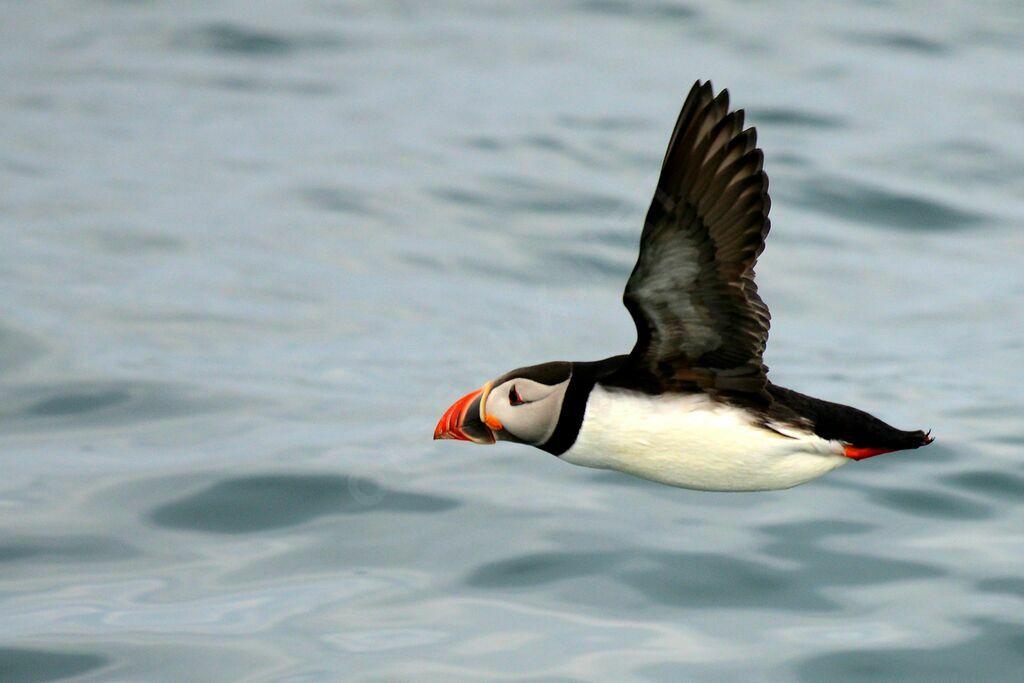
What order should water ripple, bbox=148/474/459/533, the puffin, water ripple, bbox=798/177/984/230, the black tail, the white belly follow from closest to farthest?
the puffin → the white belly → the black tail → water ripple, bbox=148/474/459/533 → water ripple, bbox=798/177/984/230

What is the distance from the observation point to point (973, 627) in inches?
336

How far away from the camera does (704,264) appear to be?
585 cm

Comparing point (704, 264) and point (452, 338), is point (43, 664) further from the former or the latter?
point (452, 338)

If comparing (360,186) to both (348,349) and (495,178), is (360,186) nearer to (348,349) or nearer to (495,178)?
(495,178)

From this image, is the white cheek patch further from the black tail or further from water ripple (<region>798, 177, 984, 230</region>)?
water ripple (<region>798, 177, 984, 230</region>)

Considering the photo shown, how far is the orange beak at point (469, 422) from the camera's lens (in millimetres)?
6012

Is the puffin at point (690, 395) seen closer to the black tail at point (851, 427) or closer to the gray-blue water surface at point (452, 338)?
Result: the black tail at point (851, 427)

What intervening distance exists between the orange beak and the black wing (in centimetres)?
52

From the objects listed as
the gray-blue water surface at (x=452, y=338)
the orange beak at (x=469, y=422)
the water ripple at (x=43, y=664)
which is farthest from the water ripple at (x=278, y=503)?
the orange beak at (x=469, y=422)

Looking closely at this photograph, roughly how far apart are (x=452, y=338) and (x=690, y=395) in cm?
835

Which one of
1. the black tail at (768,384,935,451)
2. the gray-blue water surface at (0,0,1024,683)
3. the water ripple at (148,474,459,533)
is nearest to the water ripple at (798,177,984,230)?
the gray-blue water surface at (0,0,1024,683)

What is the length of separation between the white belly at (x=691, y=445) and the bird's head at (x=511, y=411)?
128mm

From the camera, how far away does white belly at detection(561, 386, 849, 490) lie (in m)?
5.92

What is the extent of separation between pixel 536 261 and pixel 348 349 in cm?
244
